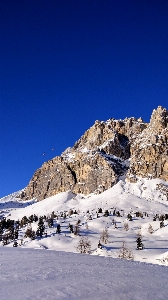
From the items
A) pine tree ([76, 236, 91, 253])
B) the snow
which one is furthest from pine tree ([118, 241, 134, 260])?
the snow

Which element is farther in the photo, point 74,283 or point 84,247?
point 84,247

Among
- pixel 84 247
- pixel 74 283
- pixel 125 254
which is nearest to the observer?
pixel 74 283

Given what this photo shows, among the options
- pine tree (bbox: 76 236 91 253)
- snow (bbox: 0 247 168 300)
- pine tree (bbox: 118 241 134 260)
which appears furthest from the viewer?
pine tree (bbox: 76 236 91 253)

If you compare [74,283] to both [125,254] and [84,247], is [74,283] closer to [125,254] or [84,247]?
[125,254]

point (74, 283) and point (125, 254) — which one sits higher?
point (74, 283)

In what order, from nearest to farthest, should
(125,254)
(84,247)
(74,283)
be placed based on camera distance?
(74,283) → (125,254) → (84,247)

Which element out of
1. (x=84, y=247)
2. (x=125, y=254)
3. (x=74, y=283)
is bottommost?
(x=125, y=254)

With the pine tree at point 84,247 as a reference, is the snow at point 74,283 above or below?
above

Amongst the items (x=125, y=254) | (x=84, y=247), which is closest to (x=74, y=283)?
(x=125, y=254)

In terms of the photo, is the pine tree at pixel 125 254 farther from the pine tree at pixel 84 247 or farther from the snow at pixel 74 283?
the snow at pixel 74 283

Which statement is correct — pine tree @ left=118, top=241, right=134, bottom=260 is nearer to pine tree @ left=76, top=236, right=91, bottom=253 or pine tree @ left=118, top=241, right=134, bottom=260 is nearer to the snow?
pine tree @ left=76, top=236, right=91, bottom=253

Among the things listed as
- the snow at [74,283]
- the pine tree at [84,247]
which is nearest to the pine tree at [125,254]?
the pine tree at [84,247]

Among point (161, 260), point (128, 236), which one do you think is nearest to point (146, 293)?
point (161, 260)

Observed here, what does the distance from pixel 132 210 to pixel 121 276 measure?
17547 cm
